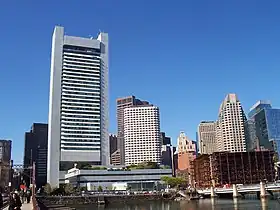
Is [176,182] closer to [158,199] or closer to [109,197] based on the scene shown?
[158,199]

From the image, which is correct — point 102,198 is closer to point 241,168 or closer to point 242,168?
point 241,168

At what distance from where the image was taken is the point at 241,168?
7018 inches

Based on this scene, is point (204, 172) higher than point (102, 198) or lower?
higher

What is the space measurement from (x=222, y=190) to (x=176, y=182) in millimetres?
58188

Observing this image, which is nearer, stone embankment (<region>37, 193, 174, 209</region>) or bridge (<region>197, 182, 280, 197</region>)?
bridge (<region>197, 182, 280, 197</region>)

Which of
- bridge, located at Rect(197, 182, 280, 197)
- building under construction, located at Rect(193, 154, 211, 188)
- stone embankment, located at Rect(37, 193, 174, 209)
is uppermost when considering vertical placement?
building under construction, located at Rect(193, 154, 211, 188)

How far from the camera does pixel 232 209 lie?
81.2 metres

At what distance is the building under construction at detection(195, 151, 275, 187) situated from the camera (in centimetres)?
17575

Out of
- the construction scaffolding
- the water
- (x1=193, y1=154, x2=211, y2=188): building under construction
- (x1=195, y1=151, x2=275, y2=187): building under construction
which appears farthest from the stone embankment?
the water

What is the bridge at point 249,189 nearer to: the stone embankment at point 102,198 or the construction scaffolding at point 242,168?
the stone embankment at point 102,198

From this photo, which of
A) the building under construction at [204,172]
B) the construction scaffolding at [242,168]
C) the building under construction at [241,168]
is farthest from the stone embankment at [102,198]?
the building under construction at [204,172]

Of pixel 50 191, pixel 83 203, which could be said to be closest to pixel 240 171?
pixel 83 203

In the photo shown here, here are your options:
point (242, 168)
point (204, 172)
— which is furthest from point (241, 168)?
point (204, 172)

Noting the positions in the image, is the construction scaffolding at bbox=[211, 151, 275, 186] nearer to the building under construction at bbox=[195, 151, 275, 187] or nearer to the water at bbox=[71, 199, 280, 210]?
the building under construction at bbox=[195, 151, 275, 187]
